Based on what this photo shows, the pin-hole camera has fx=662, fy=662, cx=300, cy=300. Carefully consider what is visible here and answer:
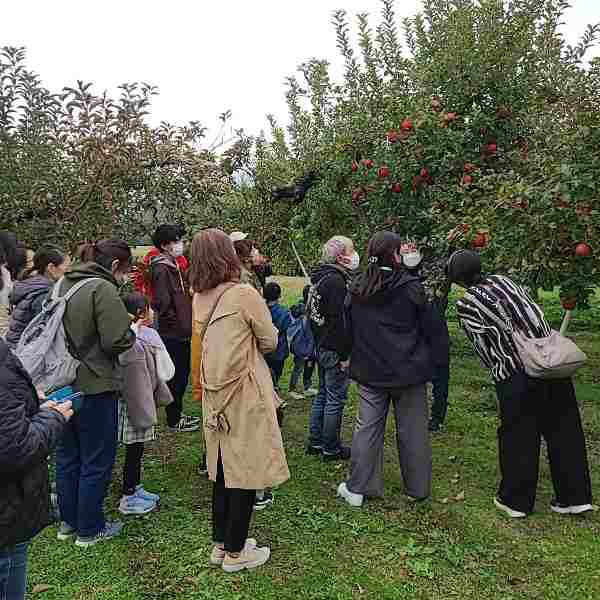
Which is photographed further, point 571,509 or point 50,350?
point 571,509

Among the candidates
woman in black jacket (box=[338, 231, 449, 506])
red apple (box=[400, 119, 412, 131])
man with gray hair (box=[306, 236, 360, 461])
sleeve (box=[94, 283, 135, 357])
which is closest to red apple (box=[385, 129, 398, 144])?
red apple (box=[400, 119, 412, 131])

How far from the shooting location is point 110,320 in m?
3.64

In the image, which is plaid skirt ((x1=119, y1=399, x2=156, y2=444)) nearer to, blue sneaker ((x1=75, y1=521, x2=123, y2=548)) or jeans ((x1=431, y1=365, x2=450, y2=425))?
blue sneaker ((x1=75, y1=521, x2=123, y2=548))

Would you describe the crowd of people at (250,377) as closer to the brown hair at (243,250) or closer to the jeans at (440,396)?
the brown hair at (243,250)

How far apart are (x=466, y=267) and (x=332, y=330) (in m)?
1.14

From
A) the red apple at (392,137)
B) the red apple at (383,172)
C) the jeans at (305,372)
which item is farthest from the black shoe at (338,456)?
the red apple at (392,137)

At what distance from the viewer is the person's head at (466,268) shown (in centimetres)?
437

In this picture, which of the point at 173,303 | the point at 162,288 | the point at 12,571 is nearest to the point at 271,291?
the point at 173,303

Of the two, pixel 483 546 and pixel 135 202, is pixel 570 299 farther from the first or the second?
pixel 135 202

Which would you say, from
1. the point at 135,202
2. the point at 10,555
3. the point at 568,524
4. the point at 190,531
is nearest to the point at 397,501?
the point at 568,524

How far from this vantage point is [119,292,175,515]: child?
434 cm

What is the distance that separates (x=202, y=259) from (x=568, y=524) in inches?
112

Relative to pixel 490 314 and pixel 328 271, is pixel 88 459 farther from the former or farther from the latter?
pixel 490 314

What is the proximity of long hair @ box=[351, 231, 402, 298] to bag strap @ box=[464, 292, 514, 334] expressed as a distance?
1.79ft
